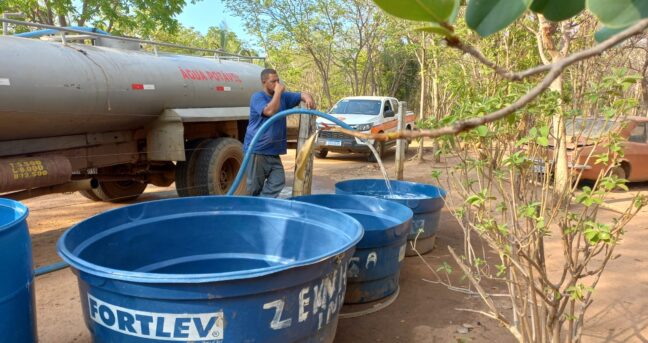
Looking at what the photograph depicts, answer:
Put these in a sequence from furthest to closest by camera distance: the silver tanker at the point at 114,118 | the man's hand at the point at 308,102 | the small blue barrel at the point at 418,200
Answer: the man's hand at the point at 308,102
the small blue barrel at the point at 418,200
the silver tanker at the point at 114,118

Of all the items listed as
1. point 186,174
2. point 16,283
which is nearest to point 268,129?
point 186,174

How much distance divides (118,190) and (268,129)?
3601 mm

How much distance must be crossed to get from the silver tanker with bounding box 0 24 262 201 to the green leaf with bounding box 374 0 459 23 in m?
4.74

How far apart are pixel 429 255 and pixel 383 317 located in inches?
63.6

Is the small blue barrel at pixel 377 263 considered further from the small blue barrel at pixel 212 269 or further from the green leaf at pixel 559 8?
the green leaf at pixel 559 8

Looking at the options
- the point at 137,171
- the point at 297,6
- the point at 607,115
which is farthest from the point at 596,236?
the point at 297,6

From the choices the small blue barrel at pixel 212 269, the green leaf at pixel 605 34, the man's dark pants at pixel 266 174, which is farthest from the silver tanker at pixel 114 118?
the green leaf at pixel 605 34

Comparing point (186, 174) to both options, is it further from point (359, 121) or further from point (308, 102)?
point (359, 121)

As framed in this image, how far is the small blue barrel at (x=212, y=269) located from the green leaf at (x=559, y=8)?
150cm

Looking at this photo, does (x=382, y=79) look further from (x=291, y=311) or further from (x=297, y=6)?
(x=291, y=311)

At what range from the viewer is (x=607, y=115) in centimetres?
222

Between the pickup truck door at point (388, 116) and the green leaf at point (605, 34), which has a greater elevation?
the green leaf at point (605, 34)

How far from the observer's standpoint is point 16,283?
7.20ft

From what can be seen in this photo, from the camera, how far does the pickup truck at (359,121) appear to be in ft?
40.2
